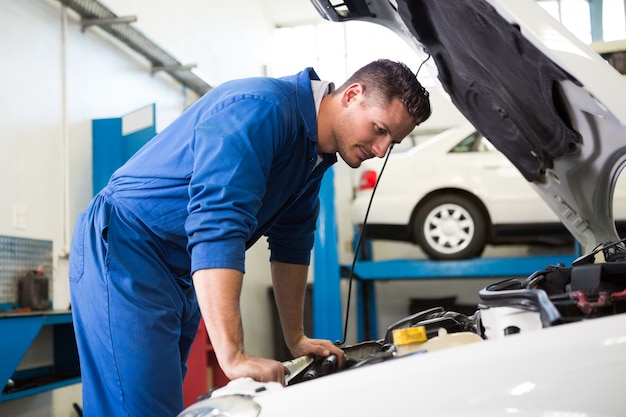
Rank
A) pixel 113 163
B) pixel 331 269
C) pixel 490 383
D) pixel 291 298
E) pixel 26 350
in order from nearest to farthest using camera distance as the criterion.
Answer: pixel 490 383
pixel 291 298
pixel 26 350
pixel 113 163
pixel 331 269

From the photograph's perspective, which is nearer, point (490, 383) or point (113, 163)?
point (490, 383)

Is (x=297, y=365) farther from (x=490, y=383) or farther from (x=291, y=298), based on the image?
(x=490, y=383)

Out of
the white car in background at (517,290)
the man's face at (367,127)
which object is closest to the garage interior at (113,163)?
the white car in background at (517,290)

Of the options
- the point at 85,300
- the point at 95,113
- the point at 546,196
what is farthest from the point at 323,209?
the point at 85,300

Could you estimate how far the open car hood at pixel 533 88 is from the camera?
126 cm

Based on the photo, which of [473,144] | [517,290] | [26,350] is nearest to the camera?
[517,290]

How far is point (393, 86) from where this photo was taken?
1.67 meters

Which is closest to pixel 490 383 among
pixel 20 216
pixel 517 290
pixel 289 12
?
pixel 517 290

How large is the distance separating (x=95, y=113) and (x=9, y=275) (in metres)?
1.57

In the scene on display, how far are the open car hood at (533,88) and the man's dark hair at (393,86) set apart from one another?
16 centimetres

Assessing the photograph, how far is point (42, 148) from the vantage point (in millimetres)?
4500

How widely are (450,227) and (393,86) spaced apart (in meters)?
3.75

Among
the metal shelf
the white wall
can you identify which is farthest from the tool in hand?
the white wall

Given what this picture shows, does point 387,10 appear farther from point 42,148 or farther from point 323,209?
point 323,209
